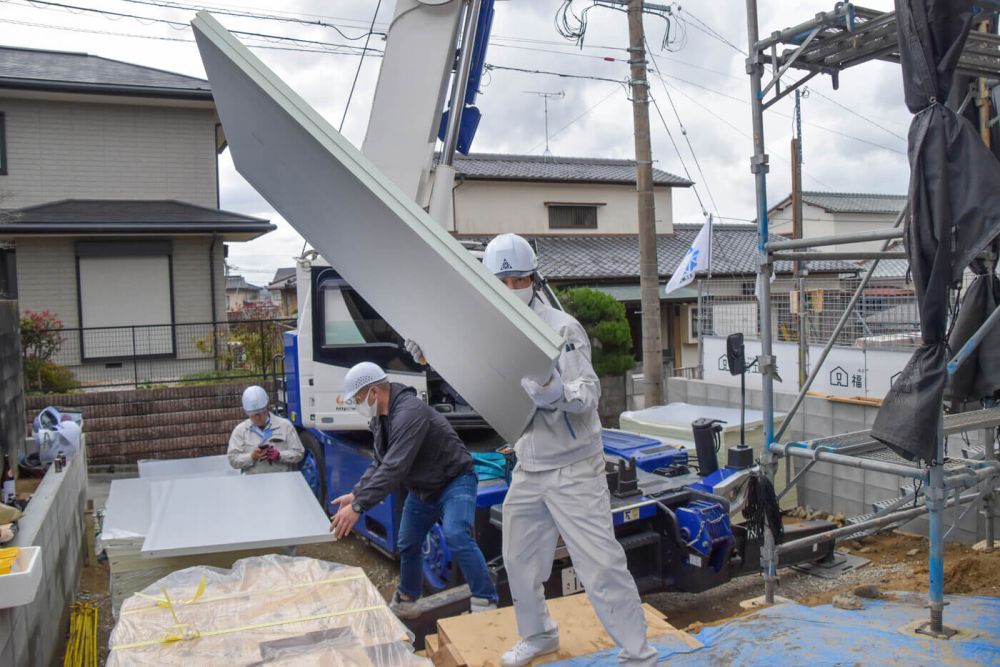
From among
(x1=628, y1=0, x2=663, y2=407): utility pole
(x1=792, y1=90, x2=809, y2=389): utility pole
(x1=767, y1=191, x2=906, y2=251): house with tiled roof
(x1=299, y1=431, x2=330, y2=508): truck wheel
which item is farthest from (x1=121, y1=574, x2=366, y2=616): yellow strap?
(x1=767, y1=191, x2=906, y2=251): house with tiled roof

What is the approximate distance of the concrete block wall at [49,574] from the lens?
136 inches

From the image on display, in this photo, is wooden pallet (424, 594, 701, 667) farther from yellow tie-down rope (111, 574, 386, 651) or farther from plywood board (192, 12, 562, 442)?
plywood board (192, 12, 562, 442)

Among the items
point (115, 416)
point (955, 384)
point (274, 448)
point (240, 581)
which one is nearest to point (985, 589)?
point (955, 384)

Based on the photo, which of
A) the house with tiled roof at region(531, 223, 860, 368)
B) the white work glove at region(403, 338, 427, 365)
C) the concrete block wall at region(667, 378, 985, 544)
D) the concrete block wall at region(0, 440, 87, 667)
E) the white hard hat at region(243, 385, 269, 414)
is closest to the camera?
the white work glove at region(403, 338, 427, 365)

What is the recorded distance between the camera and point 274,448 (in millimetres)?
6504

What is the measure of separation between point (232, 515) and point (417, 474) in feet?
4.62

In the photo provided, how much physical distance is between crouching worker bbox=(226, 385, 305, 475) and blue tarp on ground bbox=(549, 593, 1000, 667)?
155 inches

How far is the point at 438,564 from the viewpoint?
208 inches

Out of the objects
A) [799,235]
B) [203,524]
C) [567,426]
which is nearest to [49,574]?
[203,524]

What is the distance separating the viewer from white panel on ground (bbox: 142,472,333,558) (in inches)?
174

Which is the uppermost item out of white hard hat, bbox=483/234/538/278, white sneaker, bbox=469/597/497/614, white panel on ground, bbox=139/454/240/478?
white hard hat, bbox=483/234/538/278

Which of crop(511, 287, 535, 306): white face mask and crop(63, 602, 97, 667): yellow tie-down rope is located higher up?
crop(511, 287, 535, 306): white face mask

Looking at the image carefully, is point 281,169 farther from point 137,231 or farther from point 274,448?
point 137,231

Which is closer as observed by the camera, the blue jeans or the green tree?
the blue jeans
